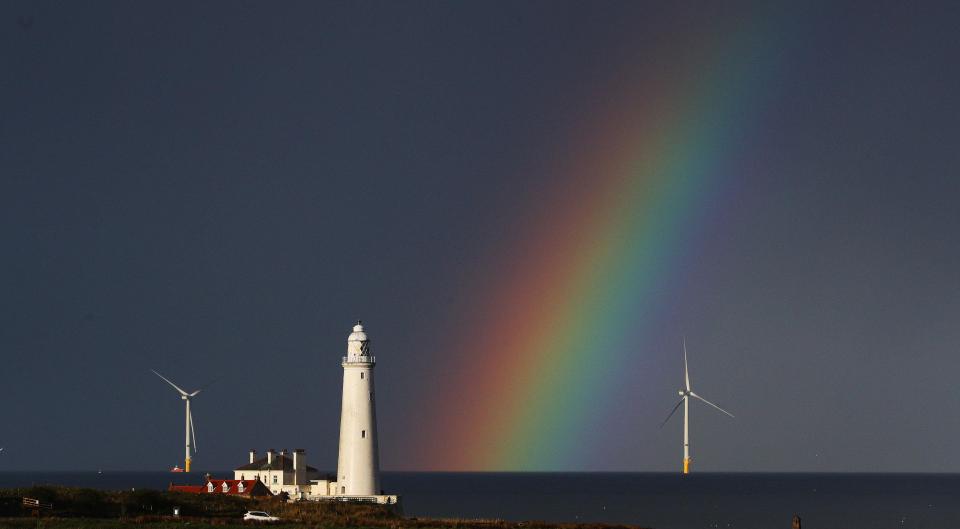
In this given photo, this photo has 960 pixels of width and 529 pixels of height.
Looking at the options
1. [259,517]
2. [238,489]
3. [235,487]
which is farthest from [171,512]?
[235,487]

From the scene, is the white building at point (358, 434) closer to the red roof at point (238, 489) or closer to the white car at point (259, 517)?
the red roof at point (238, 489)

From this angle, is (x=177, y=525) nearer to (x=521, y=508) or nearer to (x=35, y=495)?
(x=35, y=495)

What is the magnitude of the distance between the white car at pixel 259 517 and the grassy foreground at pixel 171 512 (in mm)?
802

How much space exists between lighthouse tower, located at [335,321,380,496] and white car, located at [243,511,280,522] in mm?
18194

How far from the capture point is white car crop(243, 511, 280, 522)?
7862 cm

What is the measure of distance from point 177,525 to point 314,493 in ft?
123

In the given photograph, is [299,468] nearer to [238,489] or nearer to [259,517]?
[238,489]

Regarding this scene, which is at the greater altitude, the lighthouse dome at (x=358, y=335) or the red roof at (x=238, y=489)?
the lighthouse dome at (x=358, y=335)

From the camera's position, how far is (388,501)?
327 feet

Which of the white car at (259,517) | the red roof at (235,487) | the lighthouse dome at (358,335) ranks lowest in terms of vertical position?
the white car at (259,517)

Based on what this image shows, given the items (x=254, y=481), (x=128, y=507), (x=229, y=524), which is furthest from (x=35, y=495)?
(x=254, y=481)

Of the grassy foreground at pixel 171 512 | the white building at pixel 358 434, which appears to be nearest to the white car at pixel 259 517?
the grassy foreground at pixel 171 512

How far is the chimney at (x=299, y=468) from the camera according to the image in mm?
112188

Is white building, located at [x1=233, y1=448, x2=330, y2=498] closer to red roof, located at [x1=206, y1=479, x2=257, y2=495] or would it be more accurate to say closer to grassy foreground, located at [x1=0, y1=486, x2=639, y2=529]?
red roof, located at [x1=206, y1=479, x2=257, y2=495]
